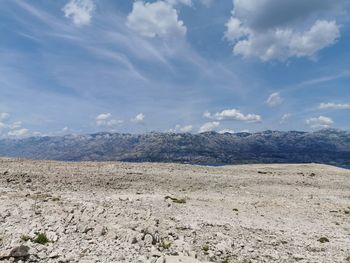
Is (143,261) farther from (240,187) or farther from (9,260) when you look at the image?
(240,187)

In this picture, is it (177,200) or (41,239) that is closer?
(41,239)

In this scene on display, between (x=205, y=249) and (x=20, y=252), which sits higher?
(x=20, y=252)

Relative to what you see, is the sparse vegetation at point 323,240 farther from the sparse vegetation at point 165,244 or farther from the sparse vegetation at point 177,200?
the sparse vegetation at point 177,200

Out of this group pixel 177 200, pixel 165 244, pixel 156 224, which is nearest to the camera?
pixel 165 244

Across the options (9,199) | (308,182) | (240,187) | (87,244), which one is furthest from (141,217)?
(308,182)

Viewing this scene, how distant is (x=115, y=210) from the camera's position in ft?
72.8

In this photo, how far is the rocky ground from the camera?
54.4ft

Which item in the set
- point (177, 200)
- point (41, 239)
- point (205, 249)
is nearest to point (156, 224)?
point (205, 249)

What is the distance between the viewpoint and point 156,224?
20188 millimetres

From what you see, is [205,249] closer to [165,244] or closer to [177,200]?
[165,244]

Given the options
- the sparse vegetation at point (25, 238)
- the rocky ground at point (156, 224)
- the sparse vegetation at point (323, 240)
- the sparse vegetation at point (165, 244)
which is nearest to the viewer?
the rocky ground at point (156, 224)

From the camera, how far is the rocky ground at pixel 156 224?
54.4 ft

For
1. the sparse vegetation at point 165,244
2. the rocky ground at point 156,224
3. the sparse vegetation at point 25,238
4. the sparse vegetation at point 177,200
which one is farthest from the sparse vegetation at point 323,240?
the sparse vegetation at point 25,238

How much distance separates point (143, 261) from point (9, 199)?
39.6 ft
